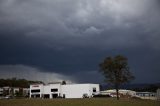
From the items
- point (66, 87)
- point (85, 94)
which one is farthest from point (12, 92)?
point (85, 94)

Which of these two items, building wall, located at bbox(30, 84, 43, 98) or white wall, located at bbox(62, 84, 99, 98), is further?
building wall, located at bbox(30, 84, 43, 98)

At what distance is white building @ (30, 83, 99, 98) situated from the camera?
561ft

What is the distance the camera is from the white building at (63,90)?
171000 mm

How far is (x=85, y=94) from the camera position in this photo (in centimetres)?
16825

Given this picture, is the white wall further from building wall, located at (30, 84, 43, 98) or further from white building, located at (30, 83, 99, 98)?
building wall, located at (30, 84, 43, 98)

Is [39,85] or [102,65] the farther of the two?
[39,85]

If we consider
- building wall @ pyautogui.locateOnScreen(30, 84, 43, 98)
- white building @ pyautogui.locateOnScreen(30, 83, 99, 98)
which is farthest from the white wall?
building wall @ pyautogui.locateOnScreen(30, 84, 43, 98)

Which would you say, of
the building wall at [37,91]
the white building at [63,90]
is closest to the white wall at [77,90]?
the white building at [63,90]

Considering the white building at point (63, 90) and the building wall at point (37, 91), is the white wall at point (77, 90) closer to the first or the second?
the white building at point (63, 90)

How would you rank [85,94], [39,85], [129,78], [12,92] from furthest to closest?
[12,92] → [39,85] → [85,94] → [129,78]

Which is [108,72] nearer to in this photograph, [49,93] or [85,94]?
[85,94]

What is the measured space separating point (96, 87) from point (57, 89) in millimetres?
22974

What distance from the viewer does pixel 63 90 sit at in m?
177

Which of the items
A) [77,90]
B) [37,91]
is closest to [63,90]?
[77,90]
